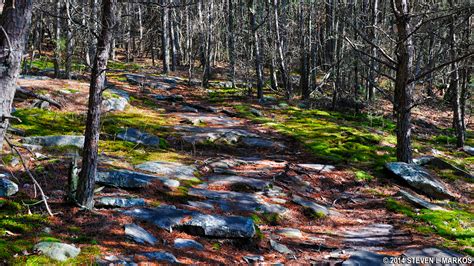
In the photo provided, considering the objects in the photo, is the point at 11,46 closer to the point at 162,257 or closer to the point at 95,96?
the point at 95,96

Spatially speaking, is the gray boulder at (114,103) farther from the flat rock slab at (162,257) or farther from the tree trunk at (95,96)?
the flat rock slab at (162,257)

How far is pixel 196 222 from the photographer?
264 inches

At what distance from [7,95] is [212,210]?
14.4 feet

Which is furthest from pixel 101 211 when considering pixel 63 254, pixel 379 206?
pixel 379 206

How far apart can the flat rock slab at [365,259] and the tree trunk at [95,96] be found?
4.08 m

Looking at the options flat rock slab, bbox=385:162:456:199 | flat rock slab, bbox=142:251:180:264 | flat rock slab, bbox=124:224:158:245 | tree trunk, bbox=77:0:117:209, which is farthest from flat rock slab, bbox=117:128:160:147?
flat rock slab, bbox=385:162:456:199

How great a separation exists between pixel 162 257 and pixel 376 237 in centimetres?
420

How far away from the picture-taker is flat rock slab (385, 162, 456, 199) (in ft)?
35.5

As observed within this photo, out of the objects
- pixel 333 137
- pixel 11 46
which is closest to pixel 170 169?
pixel 11 46

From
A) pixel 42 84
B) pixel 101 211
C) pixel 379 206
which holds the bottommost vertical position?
pixel 379 206

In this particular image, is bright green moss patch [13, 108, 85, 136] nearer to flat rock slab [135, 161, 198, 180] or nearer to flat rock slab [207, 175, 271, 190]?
flat rock slab [135, 161, 198, 180]

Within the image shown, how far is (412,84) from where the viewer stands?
11.1m

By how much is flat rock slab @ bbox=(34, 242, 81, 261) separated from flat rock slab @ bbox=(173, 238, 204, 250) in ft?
5.11

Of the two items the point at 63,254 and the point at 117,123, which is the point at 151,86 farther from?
the point at 63,254
